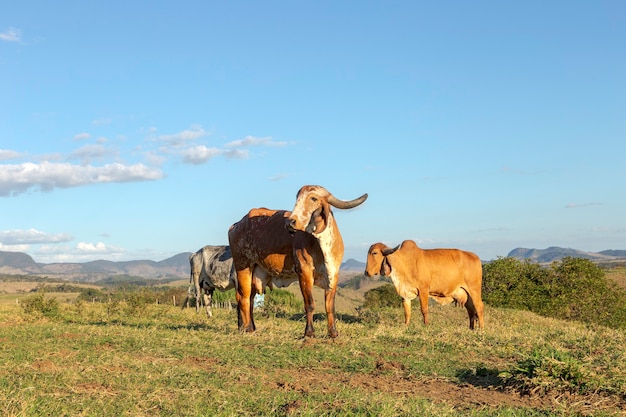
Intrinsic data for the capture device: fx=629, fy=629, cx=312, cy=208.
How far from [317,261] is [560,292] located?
68.1ft

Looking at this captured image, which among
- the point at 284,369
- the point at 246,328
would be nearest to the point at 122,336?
the point at 246,328

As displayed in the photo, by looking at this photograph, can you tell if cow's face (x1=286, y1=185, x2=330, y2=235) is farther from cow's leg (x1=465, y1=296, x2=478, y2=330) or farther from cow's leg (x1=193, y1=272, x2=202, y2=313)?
cow's leg (x1=193, y1=272, x2=202, y2=313)

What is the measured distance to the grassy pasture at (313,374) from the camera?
18.9 feet

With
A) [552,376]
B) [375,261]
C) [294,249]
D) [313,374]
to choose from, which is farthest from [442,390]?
[375,261]

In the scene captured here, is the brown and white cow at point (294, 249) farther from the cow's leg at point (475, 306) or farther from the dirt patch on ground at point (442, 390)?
the cow's leg at point (475, 306)

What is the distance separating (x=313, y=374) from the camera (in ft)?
23.6

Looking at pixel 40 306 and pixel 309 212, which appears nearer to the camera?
pixel 309 212

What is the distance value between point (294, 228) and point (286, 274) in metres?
1.57

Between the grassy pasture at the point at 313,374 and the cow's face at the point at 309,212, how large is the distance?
1.71 m

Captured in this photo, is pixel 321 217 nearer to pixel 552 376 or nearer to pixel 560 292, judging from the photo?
pixel 552 376

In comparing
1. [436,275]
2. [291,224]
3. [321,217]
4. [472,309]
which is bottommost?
[472,309]

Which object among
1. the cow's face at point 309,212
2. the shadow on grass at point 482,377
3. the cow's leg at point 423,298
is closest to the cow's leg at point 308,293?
the cow's face at point 309,212

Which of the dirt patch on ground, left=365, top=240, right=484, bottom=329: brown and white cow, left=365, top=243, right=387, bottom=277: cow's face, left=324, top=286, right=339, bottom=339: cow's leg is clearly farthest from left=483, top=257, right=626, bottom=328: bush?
the dirt patch on ground

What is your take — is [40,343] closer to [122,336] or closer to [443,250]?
[122,336]
